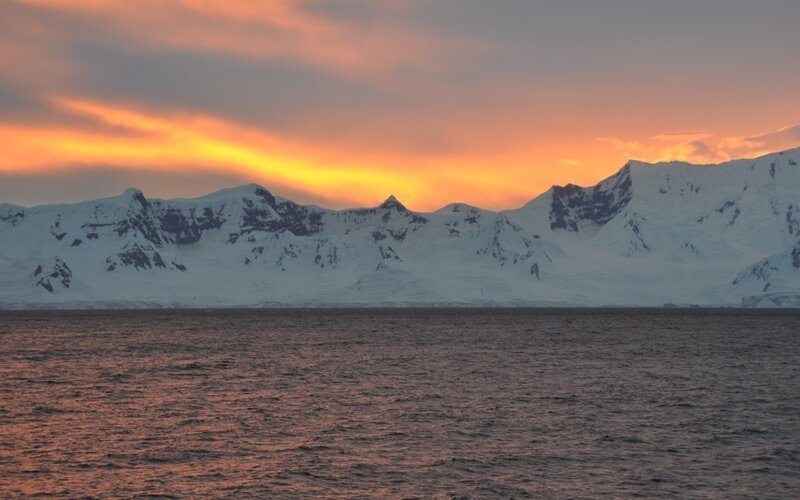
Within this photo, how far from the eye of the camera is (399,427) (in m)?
65.2

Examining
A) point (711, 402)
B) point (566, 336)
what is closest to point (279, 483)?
point (711, 402)

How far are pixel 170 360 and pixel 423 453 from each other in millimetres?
75792

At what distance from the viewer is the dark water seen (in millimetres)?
48469

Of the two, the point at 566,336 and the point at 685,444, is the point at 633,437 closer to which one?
the point at 685,444

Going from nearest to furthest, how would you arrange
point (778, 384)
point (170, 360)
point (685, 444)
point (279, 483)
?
point (279, 483), point (685, 444), point (778, 384), point (170, 360)

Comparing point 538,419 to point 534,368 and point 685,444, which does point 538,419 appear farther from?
point 534,368

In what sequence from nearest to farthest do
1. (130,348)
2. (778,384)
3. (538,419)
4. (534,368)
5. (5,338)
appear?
(538,419), (778,384), (534,368), (130,348), (5,338)

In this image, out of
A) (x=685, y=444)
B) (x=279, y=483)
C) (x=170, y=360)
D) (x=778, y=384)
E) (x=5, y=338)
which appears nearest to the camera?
(x=279, y=483)

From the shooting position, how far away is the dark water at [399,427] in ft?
159

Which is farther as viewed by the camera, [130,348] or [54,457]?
[130,348]

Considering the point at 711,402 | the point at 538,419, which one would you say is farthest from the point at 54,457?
the point at 711,402

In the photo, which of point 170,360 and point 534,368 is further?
point 170,360

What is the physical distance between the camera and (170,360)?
409 feet

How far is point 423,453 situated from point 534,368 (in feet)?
193
